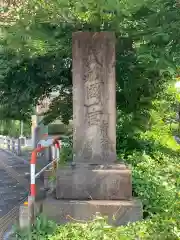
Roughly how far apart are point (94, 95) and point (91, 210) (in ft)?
5.96

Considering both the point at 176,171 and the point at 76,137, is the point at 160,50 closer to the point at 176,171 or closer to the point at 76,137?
the point at 76,137

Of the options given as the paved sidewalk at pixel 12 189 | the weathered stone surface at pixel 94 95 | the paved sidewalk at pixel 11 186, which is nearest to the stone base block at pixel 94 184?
the weathered stone surface at pixel 94 95

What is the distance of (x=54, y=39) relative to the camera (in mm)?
7105

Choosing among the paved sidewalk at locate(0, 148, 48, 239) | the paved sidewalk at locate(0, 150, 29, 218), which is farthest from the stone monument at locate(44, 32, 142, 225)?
the paved sidewalk at locate(0, 150, 29, 218)

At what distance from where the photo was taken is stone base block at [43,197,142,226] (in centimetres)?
619

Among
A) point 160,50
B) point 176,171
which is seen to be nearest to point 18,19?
point 160,50

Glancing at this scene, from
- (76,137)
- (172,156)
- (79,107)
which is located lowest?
(172,156)

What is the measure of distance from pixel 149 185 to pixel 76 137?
141 centimetres

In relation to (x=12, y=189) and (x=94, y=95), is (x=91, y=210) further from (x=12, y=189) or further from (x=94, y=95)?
(x=12, y=189)

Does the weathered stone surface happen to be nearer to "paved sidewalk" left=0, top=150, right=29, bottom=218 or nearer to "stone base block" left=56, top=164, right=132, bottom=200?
"stone base block" left=56, top=164, right=132, bottom=200

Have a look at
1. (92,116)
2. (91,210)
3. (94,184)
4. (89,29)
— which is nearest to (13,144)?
(92,116)

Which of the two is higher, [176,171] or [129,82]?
[129,82]

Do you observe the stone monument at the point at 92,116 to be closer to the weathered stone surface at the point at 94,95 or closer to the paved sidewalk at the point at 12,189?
the weathered stone surface at the point at 94,95

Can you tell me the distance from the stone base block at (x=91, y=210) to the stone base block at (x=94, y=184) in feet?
0.56
